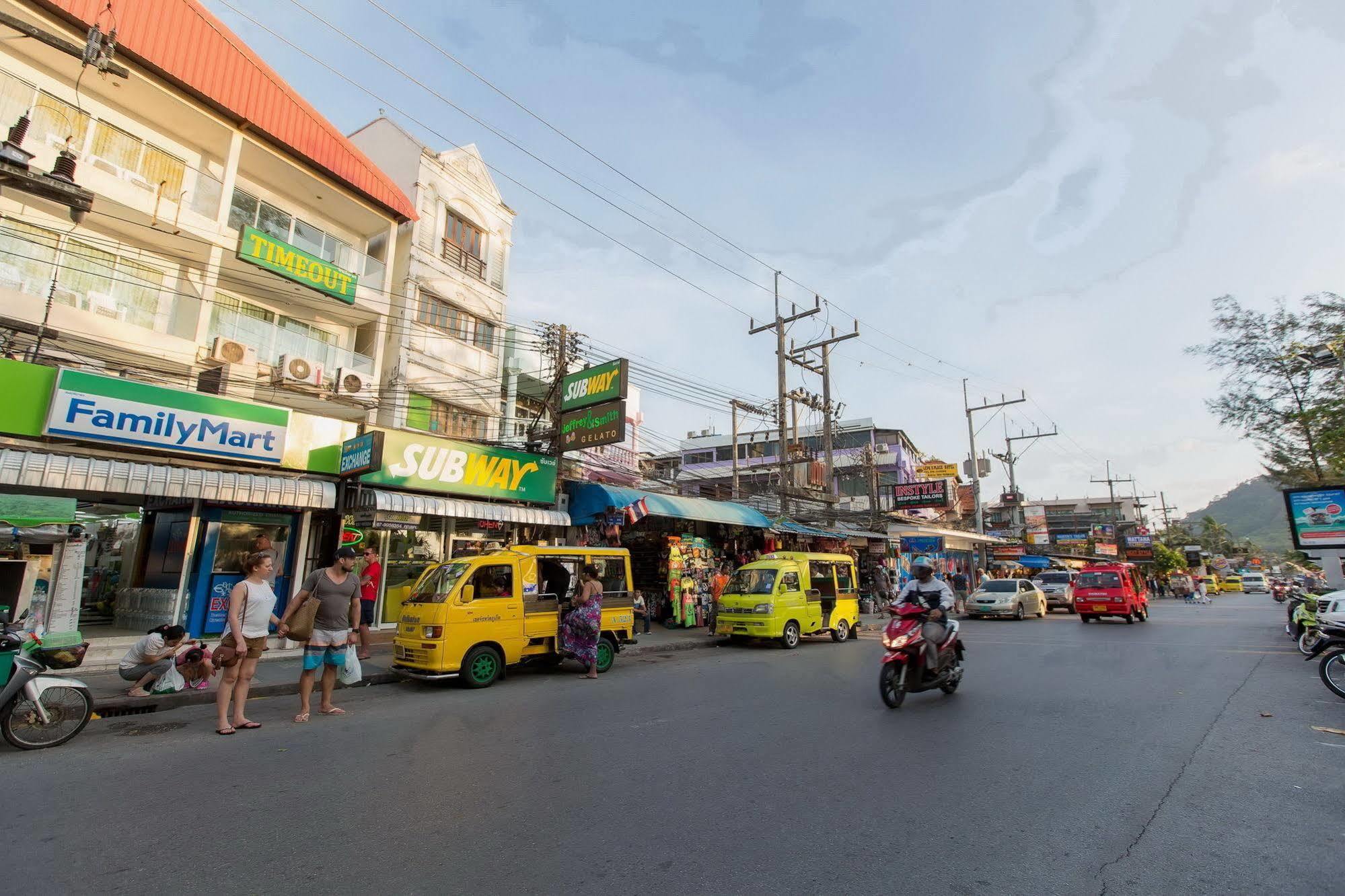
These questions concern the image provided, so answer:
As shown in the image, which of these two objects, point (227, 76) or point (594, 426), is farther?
point (594, 426)

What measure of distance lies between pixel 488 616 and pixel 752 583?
7116mm

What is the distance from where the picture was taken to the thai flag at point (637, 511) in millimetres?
16172

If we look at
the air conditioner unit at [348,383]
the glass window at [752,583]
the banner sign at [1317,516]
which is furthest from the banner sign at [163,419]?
the banner sign at [1317,516]

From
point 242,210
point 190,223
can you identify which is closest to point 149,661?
point 190,223

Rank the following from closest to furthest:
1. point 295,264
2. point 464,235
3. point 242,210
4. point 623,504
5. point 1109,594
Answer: point 295,264 → point 242,210 → point 623,504 → point 464,235 → point 1109,594

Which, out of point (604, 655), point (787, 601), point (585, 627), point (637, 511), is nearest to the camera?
point (585, 627)

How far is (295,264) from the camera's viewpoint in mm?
14648

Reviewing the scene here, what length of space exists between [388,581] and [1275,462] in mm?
34052

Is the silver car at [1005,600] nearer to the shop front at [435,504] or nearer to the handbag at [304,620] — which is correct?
the shop front at [435,504]

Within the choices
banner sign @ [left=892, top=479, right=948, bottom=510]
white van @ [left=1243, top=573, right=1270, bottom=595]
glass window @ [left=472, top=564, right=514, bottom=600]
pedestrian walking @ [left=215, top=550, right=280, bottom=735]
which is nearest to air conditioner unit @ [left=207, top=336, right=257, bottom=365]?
glass window @ [left=472, top=564, right=514, bottom=600]

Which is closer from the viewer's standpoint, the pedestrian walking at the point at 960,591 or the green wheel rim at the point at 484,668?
the green wheel rim at the point at 484,668

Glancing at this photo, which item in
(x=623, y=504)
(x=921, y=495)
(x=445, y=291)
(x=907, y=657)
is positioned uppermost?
(x=445, y=291)

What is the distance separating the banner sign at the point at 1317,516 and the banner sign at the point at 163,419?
90.9 ft

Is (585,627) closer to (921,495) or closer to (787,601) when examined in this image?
(787,601)
